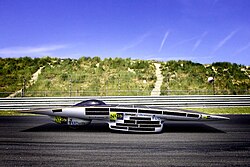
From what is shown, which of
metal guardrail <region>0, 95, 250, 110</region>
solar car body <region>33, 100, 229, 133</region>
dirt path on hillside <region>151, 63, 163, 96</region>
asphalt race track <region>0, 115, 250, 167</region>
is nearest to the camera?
asphalt race track <region>0, 115, 250, 167</region>

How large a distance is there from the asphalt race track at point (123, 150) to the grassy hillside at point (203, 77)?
19.0 m

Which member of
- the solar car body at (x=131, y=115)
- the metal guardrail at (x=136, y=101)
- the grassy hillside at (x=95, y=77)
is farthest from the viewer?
the grassy hillside at (x=95, y=77)

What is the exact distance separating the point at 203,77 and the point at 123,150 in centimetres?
2672

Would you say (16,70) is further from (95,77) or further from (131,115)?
(131,115)

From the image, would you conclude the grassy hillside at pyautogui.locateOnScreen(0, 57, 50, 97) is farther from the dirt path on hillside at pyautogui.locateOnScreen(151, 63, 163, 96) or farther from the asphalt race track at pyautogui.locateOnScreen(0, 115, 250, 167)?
the asphalt race track at pyautogui.locateOnScreen(0, 115, 250, 167)

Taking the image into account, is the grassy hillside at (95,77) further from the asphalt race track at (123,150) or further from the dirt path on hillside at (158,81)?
the asphalt race track at (123,150)

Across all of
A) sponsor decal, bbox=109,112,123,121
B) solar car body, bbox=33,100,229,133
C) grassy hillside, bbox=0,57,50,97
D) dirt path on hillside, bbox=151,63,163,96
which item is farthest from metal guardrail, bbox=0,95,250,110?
grassy hillside, bbox=0,57,50,97

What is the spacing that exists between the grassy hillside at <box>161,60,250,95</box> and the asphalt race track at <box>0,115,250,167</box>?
19037 millimetres

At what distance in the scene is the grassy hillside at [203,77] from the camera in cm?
2575

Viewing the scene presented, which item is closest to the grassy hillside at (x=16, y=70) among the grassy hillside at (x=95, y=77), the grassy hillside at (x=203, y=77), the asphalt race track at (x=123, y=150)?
the grassy hillside at (x=95, y=77)

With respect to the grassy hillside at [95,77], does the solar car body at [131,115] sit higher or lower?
lower

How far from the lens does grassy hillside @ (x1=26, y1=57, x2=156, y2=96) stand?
24.6m

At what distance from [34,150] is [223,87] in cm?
2641

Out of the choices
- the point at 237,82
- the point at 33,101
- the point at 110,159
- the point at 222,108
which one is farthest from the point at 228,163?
the point at 237,82
